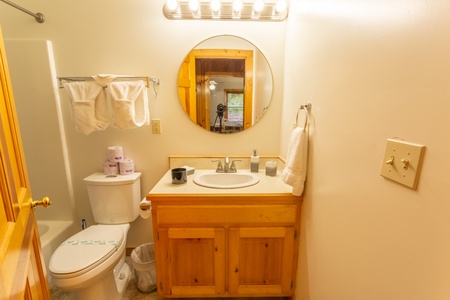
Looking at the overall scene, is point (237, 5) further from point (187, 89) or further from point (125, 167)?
point (125, 167)

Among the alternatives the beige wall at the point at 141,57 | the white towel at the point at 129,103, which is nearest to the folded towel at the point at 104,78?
the white towel at the point at 129,103

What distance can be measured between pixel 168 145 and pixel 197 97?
45 cm

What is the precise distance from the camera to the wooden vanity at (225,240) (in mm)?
1243

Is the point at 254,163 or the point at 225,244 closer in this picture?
the point at 225,244

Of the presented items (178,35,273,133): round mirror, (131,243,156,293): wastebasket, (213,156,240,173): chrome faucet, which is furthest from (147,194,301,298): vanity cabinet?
(178,35,273,133): round mirror

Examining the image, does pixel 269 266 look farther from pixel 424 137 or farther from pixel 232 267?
pixel 424 137

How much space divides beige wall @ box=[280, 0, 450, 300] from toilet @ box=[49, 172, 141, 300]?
3.81 feet

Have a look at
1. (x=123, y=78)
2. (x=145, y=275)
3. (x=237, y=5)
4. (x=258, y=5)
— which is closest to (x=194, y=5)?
(x=237, y=5)

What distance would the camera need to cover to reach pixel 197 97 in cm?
167

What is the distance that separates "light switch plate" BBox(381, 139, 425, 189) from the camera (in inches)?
19.9

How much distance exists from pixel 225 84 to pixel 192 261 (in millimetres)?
1250

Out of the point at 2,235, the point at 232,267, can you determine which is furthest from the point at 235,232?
the point at 2,235

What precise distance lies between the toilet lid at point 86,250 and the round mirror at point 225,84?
993 millimetres

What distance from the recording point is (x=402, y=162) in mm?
545
